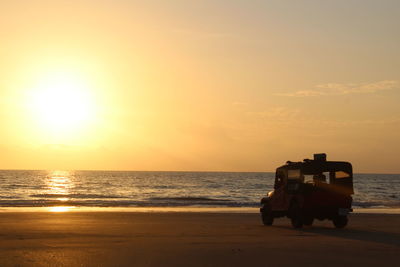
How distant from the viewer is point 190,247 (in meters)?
14.6

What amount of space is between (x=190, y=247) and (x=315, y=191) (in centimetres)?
792

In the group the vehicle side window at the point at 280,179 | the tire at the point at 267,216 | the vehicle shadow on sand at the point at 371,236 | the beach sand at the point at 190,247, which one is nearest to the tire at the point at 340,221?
the vehicle shadow on sand at the point at 371,236

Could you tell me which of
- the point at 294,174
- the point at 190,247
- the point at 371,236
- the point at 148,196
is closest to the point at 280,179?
the point at 294,174

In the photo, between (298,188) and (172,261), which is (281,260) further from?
(298,188)

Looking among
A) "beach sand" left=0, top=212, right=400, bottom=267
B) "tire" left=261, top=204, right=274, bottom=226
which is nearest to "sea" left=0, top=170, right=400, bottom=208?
"tire" left=261, top=204, right=274, bottom=226

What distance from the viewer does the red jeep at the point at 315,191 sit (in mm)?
21281

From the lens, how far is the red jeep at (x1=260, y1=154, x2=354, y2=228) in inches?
838

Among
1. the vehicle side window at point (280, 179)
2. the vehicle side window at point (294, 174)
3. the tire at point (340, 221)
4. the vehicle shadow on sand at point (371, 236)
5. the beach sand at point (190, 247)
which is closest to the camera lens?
the beach sand at point (190, 247)

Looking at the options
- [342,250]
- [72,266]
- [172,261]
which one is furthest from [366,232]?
[72,266]

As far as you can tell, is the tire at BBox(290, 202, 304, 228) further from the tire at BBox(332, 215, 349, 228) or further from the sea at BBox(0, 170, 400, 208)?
the sea at BBox(0, 170, 400, 208)

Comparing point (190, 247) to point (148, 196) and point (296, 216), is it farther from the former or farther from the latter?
point (148, 196)

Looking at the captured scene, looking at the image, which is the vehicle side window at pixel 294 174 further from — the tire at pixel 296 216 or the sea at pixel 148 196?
the sea at pixel 148 196

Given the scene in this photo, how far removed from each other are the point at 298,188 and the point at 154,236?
6.16 metres

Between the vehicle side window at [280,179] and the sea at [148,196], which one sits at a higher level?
the vehicle side window at [280,179]
